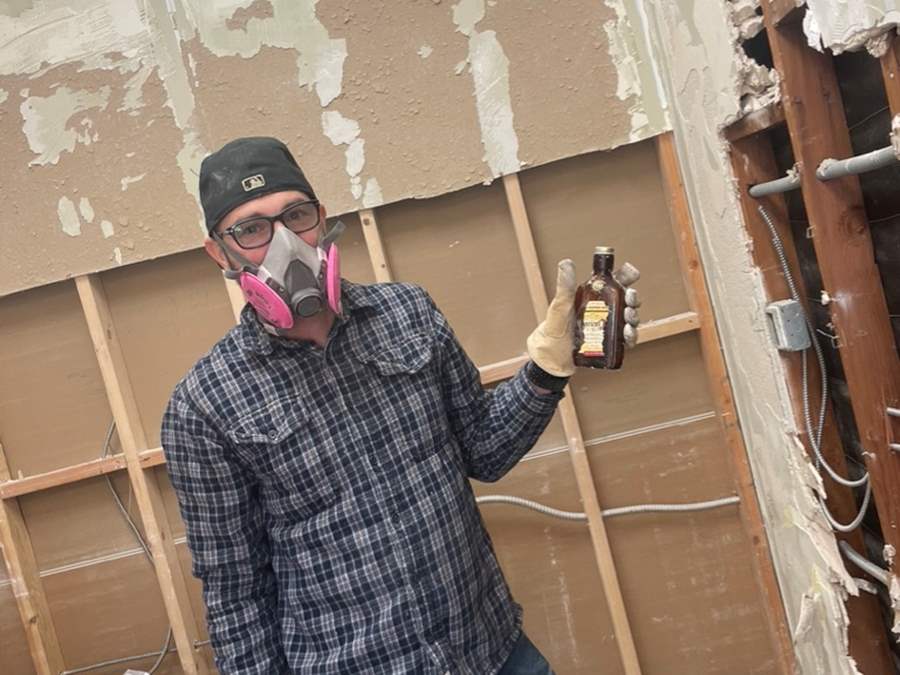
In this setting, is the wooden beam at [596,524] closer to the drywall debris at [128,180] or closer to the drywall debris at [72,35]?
the drywall debris at [128,180]

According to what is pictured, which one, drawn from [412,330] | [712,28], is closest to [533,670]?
[412,330]

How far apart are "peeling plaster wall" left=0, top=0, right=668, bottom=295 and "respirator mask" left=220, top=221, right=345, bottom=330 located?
2.92 ft

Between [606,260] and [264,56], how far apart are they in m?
1.26

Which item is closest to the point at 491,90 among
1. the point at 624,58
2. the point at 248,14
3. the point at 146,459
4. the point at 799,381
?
the point at 624,58

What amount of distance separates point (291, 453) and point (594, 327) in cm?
62

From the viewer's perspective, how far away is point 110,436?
2.46m

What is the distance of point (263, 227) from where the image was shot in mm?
1419

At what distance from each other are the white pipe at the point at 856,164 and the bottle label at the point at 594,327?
0.45m

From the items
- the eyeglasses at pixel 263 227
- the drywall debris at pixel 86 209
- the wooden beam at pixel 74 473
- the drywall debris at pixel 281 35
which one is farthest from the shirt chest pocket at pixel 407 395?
the drywall debris at pixel 86 209

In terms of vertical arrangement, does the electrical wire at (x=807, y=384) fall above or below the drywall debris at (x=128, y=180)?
below

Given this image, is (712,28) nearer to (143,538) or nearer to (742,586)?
(742,586)

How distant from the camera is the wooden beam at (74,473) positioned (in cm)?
237

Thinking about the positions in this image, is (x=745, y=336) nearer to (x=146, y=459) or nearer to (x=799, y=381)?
(x=799, y=381)

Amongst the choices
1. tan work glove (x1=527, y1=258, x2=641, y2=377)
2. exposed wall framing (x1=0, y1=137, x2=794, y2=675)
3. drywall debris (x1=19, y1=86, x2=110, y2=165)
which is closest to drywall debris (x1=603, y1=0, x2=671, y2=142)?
exposed wall framing (x1=0, y1=137, x2=794, y2=675)
